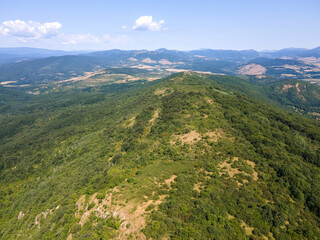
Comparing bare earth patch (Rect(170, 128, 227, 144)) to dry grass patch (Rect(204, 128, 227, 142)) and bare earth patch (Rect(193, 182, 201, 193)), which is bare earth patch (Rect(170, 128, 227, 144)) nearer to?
dry grass patch (Rect(204, 128, 227, 142))

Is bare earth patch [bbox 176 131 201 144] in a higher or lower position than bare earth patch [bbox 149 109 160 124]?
higher

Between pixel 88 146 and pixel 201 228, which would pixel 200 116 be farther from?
pixel 88 146

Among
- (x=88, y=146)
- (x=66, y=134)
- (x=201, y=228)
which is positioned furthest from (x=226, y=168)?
(x=66, y=134)

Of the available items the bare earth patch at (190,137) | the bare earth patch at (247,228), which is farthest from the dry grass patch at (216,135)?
the bare earth patch at (247,228)

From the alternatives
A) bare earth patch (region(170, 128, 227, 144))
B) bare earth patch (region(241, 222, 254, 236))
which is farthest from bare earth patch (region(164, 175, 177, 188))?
bare earth patch (region(170, 128, 227, 144))

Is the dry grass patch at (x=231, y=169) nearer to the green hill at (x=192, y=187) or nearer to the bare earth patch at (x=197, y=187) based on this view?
the green hill at (x=192, y=187)

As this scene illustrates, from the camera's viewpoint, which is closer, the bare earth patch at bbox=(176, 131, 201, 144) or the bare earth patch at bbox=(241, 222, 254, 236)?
the bare earth patch at bbox=(241, 222, 254, 236)

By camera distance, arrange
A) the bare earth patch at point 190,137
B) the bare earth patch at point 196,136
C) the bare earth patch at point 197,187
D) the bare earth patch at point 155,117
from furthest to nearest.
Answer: the bare earth patch at point 155,117 < the bare earth patch at point 190,137 < the bare earth patch at point 196,136 < the bare earth patch at point 197,187

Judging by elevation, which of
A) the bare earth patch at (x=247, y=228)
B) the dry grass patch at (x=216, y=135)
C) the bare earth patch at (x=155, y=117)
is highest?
A: the dry grass patch at (x=216, y=135)

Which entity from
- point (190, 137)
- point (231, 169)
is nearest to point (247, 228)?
point (231, 169)

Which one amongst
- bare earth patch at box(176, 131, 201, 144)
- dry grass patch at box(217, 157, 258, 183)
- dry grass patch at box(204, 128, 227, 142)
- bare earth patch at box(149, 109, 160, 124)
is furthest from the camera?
bare earth patch at box(149, 109, 160, 124)

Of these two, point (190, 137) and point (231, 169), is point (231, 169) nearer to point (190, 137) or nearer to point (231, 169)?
point (231, 169)
